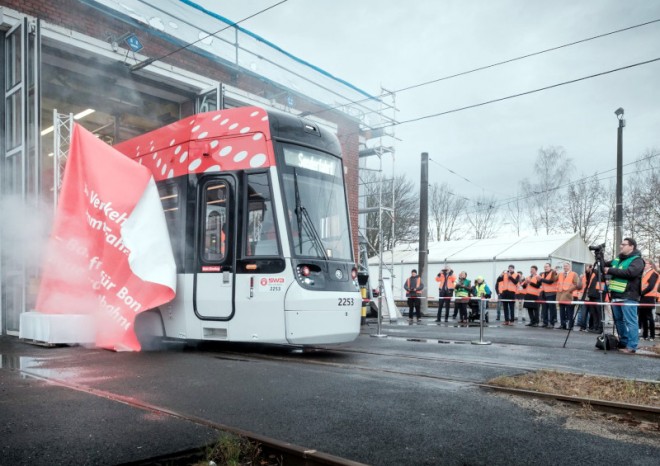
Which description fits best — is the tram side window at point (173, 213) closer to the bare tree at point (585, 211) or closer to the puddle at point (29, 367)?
the puddle at point (29, 367)

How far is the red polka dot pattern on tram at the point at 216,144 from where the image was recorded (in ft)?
26.1

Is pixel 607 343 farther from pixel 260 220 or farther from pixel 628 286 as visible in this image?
pixel 260 220

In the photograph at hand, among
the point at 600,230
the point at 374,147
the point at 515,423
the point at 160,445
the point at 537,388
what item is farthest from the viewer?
the point at 600,230

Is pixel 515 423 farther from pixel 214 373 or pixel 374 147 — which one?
pixel 374 147

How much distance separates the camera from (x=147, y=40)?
43.4 feet

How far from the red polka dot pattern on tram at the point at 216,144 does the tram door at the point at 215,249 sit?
1.02 feet

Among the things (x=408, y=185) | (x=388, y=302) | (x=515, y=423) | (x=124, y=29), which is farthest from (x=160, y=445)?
(x=408, y=185)

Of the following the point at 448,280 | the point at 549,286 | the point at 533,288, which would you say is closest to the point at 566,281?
the point at 549,286

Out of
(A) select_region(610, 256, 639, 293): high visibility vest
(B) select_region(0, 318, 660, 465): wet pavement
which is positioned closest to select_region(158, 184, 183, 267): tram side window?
(B) select_region(0, 318, 660, 465): wet pavement

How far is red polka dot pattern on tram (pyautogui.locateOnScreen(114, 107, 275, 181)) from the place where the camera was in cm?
795

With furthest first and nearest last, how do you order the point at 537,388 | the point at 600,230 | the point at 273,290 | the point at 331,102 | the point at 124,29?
1. the point at 600,230
2. the point at 331,102
3. the point at 124,29
4. the point at 273,290
5. the point at 537,388

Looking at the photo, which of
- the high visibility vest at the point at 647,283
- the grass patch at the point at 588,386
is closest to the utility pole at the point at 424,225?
the high visibility vest at the point at 647,283

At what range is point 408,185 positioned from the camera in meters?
44.6

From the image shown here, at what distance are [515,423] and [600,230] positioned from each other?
43028mm
